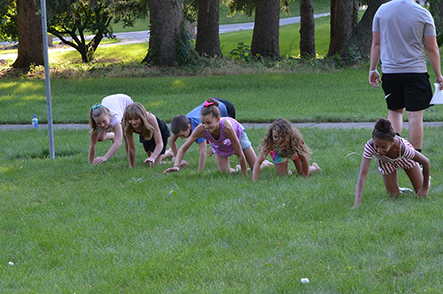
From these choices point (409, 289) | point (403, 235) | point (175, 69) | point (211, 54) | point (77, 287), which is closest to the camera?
point (409, 289)

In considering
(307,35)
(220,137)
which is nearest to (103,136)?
(220,137)

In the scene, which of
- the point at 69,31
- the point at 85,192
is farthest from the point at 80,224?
the point at 69,31

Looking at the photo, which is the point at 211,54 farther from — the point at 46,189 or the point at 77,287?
the point at 77,287

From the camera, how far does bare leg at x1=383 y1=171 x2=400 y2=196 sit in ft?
16.7

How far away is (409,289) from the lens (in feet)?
11.1

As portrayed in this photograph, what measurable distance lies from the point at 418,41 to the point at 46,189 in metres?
4.75

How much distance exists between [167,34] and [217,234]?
15476 mm

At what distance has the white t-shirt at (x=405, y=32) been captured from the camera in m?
5.86

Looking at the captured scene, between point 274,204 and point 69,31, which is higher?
point 69,31

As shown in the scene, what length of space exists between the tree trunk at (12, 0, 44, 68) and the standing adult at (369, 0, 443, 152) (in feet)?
59.8

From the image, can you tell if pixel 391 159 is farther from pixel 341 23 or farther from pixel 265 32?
pixel 341 23

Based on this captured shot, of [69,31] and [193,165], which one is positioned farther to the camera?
[69,31]

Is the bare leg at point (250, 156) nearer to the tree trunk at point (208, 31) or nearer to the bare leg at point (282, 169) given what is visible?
the bare leg at point (282, 169)

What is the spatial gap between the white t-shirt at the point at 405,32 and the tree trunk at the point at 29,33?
18.2 m
